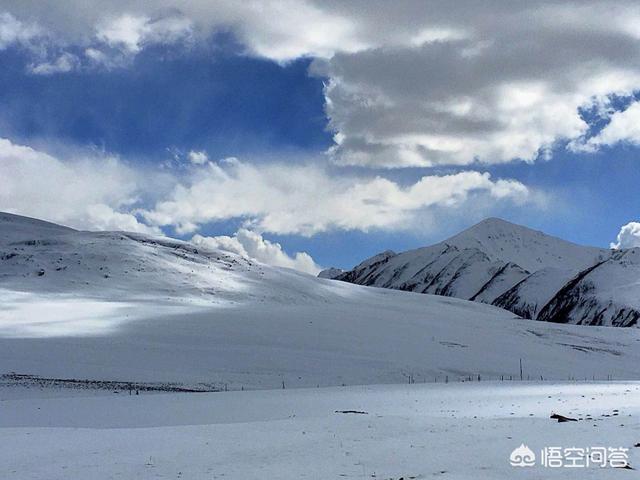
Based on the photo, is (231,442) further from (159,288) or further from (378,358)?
(159,288)

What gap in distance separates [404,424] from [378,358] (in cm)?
3034

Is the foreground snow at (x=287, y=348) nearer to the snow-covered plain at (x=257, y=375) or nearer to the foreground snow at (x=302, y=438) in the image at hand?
the snow-covered plain at (x=257, y=375)

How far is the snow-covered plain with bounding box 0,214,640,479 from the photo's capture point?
14.7 meters

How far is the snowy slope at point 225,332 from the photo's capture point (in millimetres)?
41938

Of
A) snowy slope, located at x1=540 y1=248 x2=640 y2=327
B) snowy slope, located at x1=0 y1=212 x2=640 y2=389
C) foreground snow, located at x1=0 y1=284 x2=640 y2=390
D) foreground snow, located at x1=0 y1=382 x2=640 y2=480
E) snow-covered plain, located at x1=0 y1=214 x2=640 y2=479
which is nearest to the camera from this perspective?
foreground snow, located at x1=0 y1=382 x2=640 y2=480

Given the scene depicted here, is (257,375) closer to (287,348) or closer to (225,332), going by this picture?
(287,348)

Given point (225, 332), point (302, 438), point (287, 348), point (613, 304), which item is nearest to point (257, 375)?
point (287, 348)

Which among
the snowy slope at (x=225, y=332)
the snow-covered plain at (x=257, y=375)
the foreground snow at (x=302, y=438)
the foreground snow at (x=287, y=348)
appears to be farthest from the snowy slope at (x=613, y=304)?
the foreground snow at (x=302, y=438)

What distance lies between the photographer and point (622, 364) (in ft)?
204

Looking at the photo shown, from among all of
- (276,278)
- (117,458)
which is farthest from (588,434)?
(276,278)

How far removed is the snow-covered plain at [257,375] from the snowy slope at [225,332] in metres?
0.26

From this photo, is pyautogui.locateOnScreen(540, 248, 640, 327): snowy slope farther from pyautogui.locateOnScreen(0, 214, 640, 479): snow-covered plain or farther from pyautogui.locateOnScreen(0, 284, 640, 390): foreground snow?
pyautogui.locateOnScreen(0, 284, 640, 390): foreground snow

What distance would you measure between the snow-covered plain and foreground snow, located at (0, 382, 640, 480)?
0.08 m

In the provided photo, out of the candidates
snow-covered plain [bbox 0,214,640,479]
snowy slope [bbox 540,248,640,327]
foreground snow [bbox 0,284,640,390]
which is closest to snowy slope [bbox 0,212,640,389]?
foreground snow [bbox 0,284,640,390]
